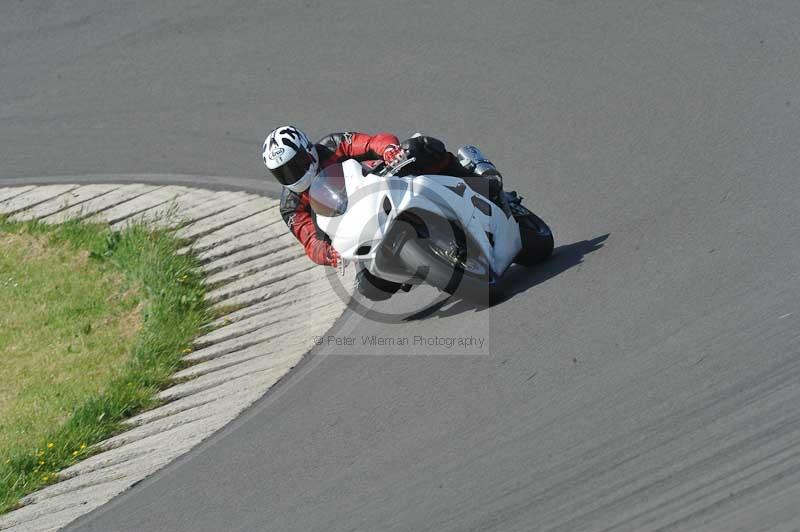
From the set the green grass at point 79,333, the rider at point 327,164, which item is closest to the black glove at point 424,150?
the rider at point 327,164

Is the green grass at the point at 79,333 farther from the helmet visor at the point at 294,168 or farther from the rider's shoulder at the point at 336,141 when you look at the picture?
the rider's shoulder at the point at 336,141

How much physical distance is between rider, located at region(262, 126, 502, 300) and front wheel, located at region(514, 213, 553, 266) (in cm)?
30

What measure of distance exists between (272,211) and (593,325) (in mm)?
4441

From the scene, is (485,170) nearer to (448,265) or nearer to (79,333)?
(448,265)

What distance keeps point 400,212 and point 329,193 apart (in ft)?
1.60

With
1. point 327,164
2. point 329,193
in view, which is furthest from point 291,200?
point 329,193

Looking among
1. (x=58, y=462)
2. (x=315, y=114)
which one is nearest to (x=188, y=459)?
(x=58, y=462)

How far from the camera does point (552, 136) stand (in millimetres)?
9797

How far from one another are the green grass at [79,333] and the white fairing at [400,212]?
215 centimetres

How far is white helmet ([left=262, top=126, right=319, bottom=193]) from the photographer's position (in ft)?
25.8

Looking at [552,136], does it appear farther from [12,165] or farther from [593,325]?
[12,165]

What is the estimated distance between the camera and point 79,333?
9531 millimetres

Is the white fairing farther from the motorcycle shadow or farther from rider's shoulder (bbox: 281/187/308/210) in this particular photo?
rider's shoulder (bbox: 281/187/308/210)

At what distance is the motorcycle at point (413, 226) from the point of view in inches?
278
